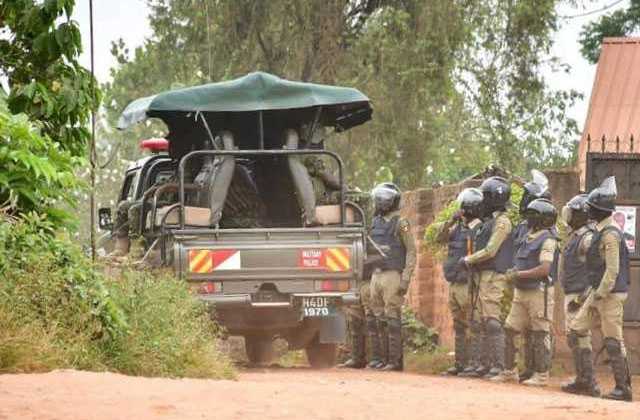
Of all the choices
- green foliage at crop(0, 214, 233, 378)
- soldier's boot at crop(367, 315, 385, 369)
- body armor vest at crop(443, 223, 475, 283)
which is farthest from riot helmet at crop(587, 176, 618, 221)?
green foliage at crop(0, 214, 233, 378)

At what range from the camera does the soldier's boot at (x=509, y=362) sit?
16938mm

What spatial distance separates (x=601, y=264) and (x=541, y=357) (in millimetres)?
1334

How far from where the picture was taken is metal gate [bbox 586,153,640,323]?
18.3 m

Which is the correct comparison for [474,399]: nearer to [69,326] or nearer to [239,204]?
[69,326]

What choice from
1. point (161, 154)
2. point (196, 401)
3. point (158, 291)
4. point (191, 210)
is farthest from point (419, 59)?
point (196, 401)

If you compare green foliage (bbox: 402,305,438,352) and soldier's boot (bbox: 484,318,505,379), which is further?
green foliage (bbox: 402,305,438,352)

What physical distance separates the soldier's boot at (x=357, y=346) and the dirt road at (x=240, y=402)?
662cm

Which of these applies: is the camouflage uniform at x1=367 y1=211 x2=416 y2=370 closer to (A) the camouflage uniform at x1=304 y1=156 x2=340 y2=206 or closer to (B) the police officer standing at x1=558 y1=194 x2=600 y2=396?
(A) the camouflage uniform at x1=304 y1=156 x2=340 y2=206

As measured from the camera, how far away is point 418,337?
828 inches

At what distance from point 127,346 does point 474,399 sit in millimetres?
2637

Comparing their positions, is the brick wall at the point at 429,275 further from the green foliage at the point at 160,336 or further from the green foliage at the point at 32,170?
the green foliage at the point at 32,170

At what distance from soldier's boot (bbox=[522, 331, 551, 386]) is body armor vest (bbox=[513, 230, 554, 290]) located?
1.53 ft

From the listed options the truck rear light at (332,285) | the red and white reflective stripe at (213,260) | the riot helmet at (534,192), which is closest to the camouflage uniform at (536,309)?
the riot helmet at (534,192)

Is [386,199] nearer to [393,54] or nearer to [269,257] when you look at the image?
[269,257]
